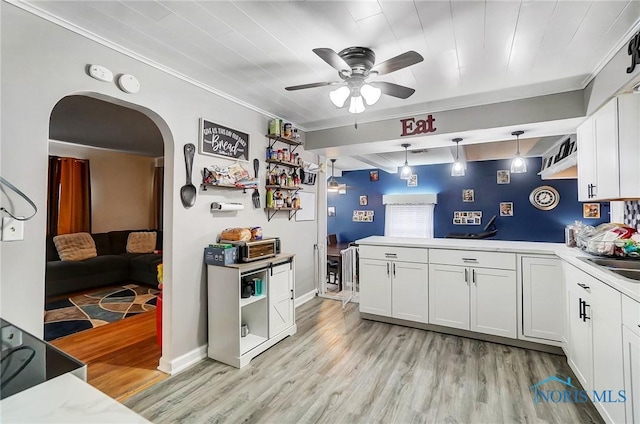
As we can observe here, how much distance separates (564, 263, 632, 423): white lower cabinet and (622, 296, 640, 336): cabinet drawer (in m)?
0.05

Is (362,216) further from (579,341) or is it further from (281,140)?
(579,341)

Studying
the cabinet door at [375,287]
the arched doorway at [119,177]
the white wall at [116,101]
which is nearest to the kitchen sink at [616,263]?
the cabinet door at [375,287]

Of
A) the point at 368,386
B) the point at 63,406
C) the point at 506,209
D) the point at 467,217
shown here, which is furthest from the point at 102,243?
the point at 506,209

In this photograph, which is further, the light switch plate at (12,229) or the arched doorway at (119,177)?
the arched doorway at (119,177)

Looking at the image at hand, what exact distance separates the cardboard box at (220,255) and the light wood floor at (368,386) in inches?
33.2

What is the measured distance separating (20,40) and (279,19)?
1389 mm

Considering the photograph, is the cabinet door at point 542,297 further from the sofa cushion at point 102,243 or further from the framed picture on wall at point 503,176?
the sofa cushion at point 102,243

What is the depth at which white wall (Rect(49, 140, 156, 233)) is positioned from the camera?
17.7ft

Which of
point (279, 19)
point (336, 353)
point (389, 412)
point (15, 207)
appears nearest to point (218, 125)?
point (279, 19)

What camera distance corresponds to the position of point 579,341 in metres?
2.03

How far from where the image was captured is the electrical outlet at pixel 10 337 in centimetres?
93

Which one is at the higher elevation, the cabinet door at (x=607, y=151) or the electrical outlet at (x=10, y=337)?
the cabinet door at (x=607, y=151)

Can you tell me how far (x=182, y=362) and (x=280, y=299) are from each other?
3.11 feet

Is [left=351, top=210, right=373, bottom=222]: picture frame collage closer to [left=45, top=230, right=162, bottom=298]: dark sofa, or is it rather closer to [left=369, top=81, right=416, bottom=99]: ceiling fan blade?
[left=45, top=230, right=162, bottom=298]: dark sofa
